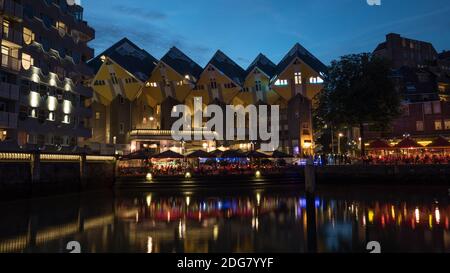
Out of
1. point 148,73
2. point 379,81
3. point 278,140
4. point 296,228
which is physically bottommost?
point 296,228

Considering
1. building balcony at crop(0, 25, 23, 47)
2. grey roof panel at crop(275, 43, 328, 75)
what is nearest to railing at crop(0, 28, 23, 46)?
building balcony at crop(0, 25, 23, 47)

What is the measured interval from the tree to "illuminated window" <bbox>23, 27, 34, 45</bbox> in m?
36.7

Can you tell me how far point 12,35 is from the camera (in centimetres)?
3356

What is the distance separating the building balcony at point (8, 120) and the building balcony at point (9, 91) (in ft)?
4.81

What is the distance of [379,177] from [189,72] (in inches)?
1777

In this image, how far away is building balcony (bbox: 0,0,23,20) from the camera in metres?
32.6

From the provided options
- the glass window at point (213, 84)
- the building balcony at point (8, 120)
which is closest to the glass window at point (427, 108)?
the glass window at point (213, 84)

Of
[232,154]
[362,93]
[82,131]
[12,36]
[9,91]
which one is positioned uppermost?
[12,36]

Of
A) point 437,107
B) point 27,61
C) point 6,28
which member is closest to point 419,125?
point 437,107

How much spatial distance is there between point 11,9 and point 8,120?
378 inches

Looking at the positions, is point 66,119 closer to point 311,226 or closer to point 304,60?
point 311,226

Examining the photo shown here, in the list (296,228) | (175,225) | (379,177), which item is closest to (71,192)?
(175,225)
